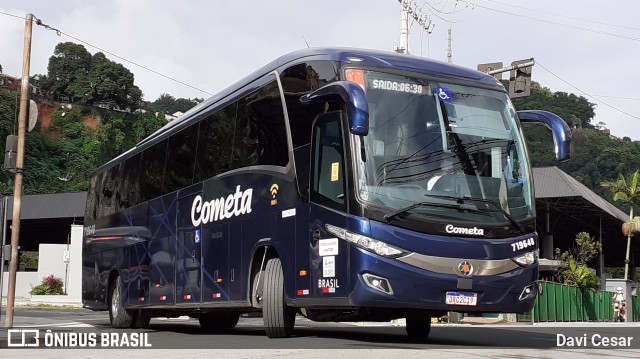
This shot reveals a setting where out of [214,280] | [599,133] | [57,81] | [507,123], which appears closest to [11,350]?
[214,280]

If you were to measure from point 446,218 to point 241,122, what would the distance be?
174 inches

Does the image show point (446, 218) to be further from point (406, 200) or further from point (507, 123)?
point (507, 123)

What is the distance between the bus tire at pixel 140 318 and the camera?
766 inches

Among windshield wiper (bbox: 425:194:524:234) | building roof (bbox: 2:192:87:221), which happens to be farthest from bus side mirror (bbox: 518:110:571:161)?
building roof (bbox: 2:192:87:221)

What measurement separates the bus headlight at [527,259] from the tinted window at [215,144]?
5127 mm

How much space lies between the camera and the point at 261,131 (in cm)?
1323

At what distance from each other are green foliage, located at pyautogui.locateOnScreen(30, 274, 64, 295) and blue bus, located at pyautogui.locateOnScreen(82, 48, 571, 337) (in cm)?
3154

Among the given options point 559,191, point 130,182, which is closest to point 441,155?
point 130,182

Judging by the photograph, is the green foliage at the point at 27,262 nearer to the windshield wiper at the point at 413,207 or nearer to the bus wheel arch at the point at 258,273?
the bus wheel arch at the point at 258,273

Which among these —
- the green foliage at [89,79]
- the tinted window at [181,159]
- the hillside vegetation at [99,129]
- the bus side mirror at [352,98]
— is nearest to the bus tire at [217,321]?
the tinted window at [181,159]

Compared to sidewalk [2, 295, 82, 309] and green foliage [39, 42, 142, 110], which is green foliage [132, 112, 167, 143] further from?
sidewalk [2, 295, 82, 309]

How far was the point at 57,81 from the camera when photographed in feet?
440

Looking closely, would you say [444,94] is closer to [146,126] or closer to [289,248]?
[289,248]

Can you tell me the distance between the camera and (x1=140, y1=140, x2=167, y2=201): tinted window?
1792 centimetres
